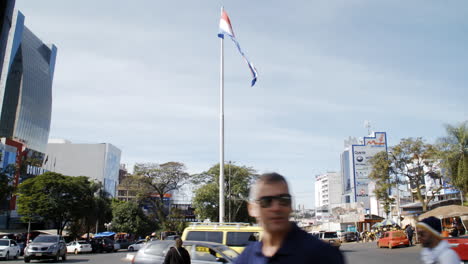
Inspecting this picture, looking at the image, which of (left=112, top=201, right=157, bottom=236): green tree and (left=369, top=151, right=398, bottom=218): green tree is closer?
(left=369, top=151, right=398, bottom=218): green tree

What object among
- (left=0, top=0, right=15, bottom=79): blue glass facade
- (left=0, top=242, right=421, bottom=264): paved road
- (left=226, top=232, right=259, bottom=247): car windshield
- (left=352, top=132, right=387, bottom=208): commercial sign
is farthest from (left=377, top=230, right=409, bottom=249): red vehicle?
(left=352, top=132, right=387, bottom=208): commercial sign

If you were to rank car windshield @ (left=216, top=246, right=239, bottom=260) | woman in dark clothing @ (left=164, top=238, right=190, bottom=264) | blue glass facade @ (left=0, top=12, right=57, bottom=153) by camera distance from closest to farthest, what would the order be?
woman in dark clothing @ (left=164, top=238, right=190, bottom=264) → car windshield @ (left=216, top=246, right=239, bottom=260) → blue glass facade @ (left=0, top=12, right=57, bottom=153)

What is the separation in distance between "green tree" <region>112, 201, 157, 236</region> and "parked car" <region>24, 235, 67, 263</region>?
3159 cm

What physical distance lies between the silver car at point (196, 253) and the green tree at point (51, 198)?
35.5m

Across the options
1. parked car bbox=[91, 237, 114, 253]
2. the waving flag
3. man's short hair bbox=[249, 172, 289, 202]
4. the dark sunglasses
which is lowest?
parked car bbox=[91, 237, 114, 253]

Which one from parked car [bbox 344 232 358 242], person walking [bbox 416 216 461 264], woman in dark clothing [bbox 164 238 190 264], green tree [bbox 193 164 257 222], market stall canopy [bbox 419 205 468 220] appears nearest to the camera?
person walking [bbox 416 216 461 264]

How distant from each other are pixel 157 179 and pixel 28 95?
192 feet

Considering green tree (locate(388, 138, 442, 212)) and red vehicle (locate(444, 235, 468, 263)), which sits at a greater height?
green tree (locate(388, 138, 442, 212))

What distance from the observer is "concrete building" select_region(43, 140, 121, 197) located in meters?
107

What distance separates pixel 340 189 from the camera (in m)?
174

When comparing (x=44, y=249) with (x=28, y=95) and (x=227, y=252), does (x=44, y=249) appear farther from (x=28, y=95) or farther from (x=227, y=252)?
(x=28, y=95)

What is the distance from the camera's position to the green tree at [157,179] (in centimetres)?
5508

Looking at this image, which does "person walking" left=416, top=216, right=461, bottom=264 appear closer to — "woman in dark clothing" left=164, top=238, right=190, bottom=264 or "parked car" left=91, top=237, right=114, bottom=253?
"woman in dark clothing" left=164, top=238, right=190, bottom=264

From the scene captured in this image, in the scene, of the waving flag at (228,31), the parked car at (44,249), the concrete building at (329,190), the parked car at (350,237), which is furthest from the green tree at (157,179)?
the concrete building at (329,190)
